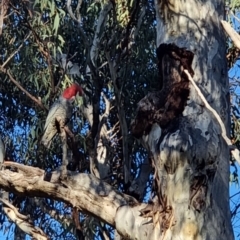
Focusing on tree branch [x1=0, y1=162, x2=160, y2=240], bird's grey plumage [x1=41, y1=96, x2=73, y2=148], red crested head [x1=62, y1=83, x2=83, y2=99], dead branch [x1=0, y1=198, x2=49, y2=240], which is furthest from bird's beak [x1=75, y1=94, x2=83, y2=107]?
tree branch [x1=0, y1=162, x2=160, y2=240]

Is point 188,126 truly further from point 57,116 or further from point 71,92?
point 71,92

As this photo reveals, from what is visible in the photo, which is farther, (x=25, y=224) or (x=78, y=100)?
(x=78, y=100)

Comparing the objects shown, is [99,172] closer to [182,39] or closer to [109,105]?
[109,105]

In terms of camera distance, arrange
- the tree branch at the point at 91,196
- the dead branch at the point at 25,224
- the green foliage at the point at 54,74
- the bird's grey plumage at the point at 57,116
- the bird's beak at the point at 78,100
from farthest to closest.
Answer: the green foliage at the point at 54,74 → the bird's beak at the point at 78,100 → the bird's grey plumage at the point at 57,116 → the dead branch at the point at 25,224 → the tree branch at the point at 91,196

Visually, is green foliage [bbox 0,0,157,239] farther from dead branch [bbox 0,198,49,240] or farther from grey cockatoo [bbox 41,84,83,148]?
dead branch [bbox 0,198,49,240]

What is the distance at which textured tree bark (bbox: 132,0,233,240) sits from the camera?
105 inches

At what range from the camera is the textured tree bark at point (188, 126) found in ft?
8.72

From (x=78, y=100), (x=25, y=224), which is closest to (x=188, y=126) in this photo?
(x=25, y=224)

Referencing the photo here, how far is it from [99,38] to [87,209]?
1463 mm

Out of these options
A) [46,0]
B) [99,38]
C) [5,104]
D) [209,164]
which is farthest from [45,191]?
[5,104]

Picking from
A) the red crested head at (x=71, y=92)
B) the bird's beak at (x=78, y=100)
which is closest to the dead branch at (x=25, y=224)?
the red crested head at (x=71, y=92)

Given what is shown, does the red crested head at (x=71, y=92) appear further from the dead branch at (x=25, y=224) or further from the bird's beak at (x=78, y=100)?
the dead branch at (x=25, y=224)

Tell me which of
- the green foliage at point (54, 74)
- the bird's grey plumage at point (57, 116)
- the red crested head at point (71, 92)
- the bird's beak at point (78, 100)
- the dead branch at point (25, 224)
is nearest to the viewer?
the dead branch at point (25, 224)

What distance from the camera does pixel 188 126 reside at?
2736 mm
